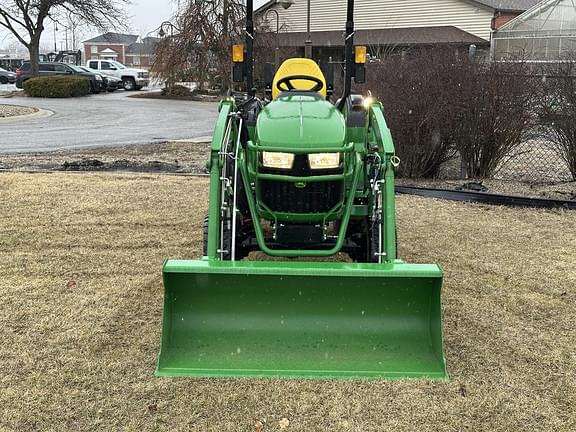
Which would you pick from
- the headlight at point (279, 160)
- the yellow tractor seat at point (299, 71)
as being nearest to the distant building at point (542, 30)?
the yellow tractor seat at point (299, 71)

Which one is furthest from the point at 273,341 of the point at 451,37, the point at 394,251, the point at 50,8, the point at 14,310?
the point at 50,8

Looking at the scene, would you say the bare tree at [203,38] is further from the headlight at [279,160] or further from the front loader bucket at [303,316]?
the front loader bucket at [303,316]

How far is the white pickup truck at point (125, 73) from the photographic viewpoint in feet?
121

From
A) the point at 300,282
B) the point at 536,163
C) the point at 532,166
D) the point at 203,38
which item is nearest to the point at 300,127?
the point at 300,282

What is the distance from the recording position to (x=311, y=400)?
323 centimetres

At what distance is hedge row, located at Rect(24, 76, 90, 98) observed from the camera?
29688mm

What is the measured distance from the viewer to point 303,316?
3.53m

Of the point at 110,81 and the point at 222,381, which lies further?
the point at 110,81

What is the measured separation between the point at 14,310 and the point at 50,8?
3380 cm

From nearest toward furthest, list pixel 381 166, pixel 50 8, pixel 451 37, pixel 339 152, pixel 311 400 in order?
pixel 311 400 < pixel 339 152 < pixel 381 166 < pixel 451 37 < pixel 50 8

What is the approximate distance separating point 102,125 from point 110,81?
18.9m

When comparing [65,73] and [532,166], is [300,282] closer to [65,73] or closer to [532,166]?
[532,166]

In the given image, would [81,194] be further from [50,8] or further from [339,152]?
[50,8]

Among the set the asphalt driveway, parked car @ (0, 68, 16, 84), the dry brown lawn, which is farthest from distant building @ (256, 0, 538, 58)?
the dry brown lawn
